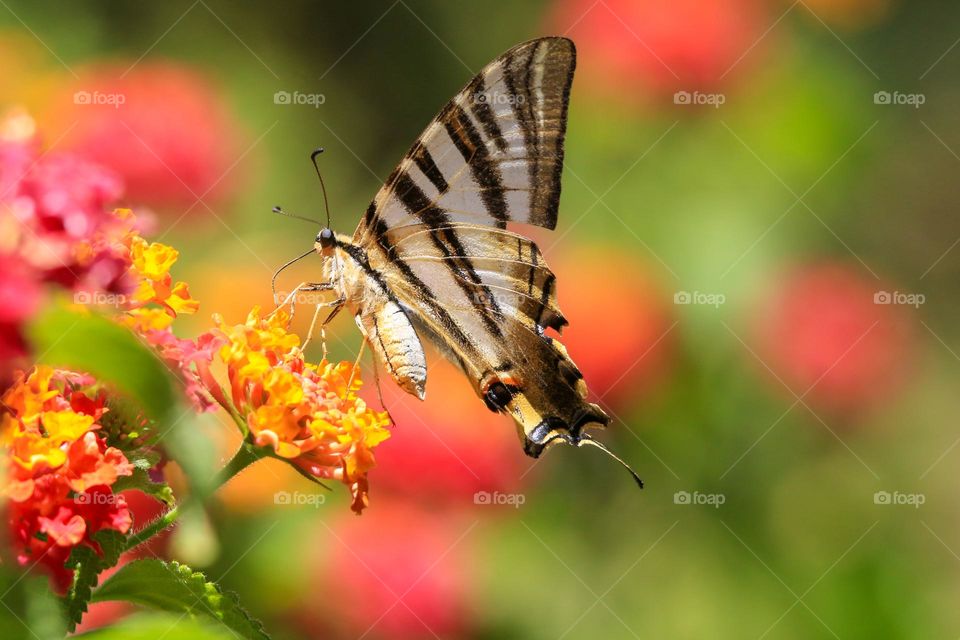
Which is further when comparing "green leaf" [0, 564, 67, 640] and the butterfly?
the butterfly

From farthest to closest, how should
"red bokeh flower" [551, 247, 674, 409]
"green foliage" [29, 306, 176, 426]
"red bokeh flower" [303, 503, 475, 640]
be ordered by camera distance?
"red bokeh flower" [551, 247, 674, 409], "red bokeh flower" [303, 503, 475, 640], "green foliage" [29, 306, 176, 426]

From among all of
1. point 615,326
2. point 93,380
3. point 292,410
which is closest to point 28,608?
point 93,380

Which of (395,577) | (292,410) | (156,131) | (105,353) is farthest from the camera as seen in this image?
(156,131)

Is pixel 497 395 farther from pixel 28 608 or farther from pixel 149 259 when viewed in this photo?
pixel 28 608

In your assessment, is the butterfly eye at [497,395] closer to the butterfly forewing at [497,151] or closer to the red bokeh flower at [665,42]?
the butterfly forewing at [497,151]

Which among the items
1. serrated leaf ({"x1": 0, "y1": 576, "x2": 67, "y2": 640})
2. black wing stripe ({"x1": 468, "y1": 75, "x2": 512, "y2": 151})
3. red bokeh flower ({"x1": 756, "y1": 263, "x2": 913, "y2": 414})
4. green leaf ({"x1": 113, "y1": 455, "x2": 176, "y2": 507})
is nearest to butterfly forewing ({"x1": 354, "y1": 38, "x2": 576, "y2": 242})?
black wing stripe ({"x1": 468, "y1": 75, "x2": 512, "y2": 151})

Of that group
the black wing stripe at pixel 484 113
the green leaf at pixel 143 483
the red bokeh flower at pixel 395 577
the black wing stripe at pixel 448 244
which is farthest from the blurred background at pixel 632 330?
the green leaf at pixel 143 483

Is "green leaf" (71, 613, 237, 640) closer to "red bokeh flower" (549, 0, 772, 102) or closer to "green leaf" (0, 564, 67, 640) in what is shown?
"green leaf" (0, 564, 67, 640)
